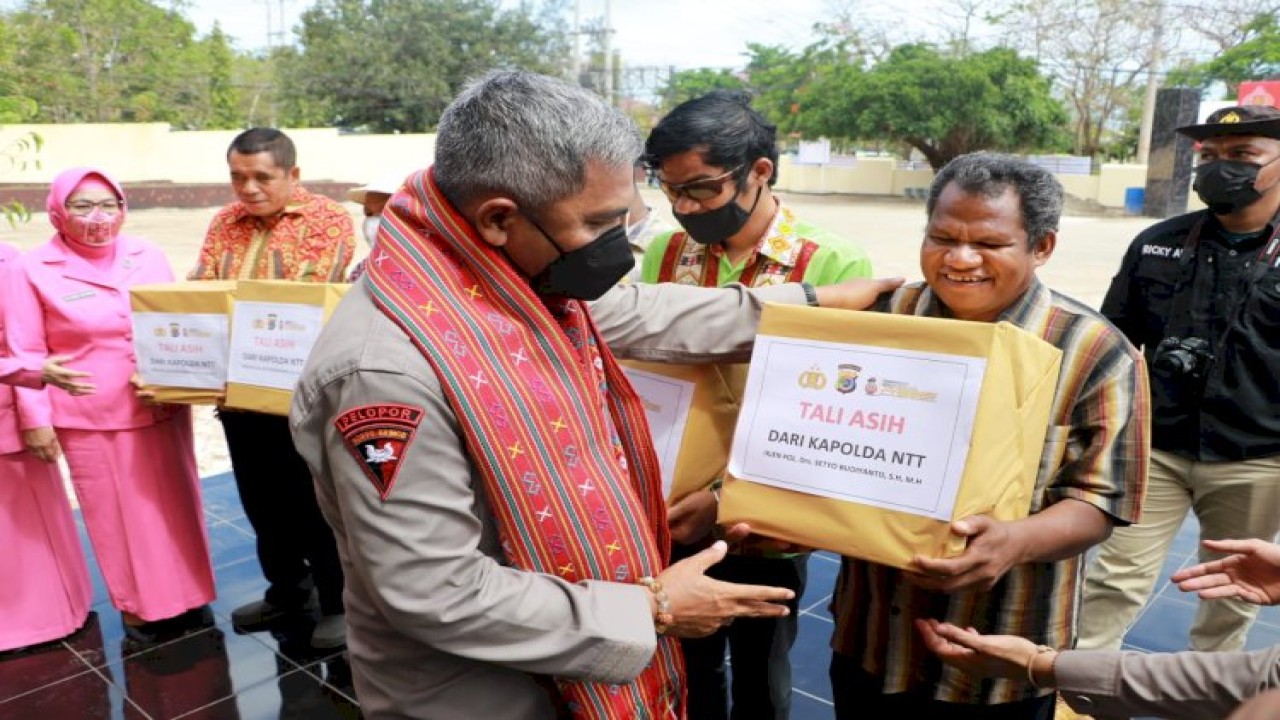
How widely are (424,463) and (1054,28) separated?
36.7m

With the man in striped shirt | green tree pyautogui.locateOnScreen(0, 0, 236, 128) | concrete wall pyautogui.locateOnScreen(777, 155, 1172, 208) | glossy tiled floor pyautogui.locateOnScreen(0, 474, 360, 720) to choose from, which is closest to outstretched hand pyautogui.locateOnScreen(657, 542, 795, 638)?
the man in striped shirt

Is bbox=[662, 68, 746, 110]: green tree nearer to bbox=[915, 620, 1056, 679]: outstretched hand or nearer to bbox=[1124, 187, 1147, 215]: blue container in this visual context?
bbox=[1124, 187, 1147, 215]: blue container

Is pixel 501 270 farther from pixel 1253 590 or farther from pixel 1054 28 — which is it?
pixel 1054 28

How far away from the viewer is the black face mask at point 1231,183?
9.50 feet

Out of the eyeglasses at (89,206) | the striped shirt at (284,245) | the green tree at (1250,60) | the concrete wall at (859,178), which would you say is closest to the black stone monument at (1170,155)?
the green tree at (1250,60)

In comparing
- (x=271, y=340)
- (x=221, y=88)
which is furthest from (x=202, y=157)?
(x=271, y=340)

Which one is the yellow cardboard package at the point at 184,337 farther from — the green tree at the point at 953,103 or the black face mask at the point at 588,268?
the green tree at the point at 953,103

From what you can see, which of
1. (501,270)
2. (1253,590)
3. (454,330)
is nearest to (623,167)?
(501,270)

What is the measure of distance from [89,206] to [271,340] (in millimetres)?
1057

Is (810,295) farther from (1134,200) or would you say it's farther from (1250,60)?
(1250,60)

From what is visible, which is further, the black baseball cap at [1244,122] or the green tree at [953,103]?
the green tree at [953,103]

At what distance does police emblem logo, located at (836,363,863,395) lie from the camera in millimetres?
1457

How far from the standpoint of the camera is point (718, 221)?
7.12 feet

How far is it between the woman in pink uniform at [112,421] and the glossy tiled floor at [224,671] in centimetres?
18
